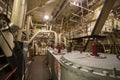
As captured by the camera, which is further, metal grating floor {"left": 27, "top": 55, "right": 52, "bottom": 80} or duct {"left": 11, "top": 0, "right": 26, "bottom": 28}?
metal grating floor {"left": 27, "top": 55, "right": 52, "bottom": 80}

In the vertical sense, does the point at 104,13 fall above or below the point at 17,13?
below

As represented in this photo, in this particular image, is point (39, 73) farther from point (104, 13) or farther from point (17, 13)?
point (104, 13)

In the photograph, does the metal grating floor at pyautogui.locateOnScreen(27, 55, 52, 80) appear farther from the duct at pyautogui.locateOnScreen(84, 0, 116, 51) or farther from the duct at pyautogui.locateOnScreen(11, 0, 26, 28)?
the duct at pyautogui.locateOnScreen(84, 0, 116, 51)

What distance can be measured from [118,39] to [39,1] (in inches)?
159

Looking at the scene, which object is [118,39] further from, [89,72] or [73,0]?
[89,72]

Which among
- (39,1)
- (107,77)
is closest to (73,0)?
(39,1)

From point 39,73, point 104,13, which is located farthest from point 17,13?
point 39,73

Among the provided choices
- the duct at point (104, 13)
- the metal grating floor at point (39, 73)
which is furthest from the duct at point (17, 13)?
the metal grating floor at point (39, 73)

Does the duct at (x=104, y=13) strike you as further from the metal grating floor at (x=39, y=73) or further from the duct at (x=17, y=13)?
the metal grating floor at (x=39, y=73)

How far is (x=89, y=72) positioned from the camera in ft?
3.76

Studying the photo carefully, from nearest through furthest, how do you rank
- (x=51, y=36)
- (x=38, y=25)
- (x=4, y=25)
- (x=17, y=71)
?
(x=4, y=25) → (x=17, y=71) → (x=51, y=36) → (x=38, y=25)

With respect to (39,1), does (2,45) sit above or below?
below

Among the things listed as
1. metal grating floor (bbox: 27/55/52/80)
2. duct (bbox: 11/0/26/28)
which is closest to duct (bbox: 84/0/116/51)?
duct (bbox: 11/0/26/28)

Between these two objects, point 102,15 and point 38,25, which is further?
point 38,25
